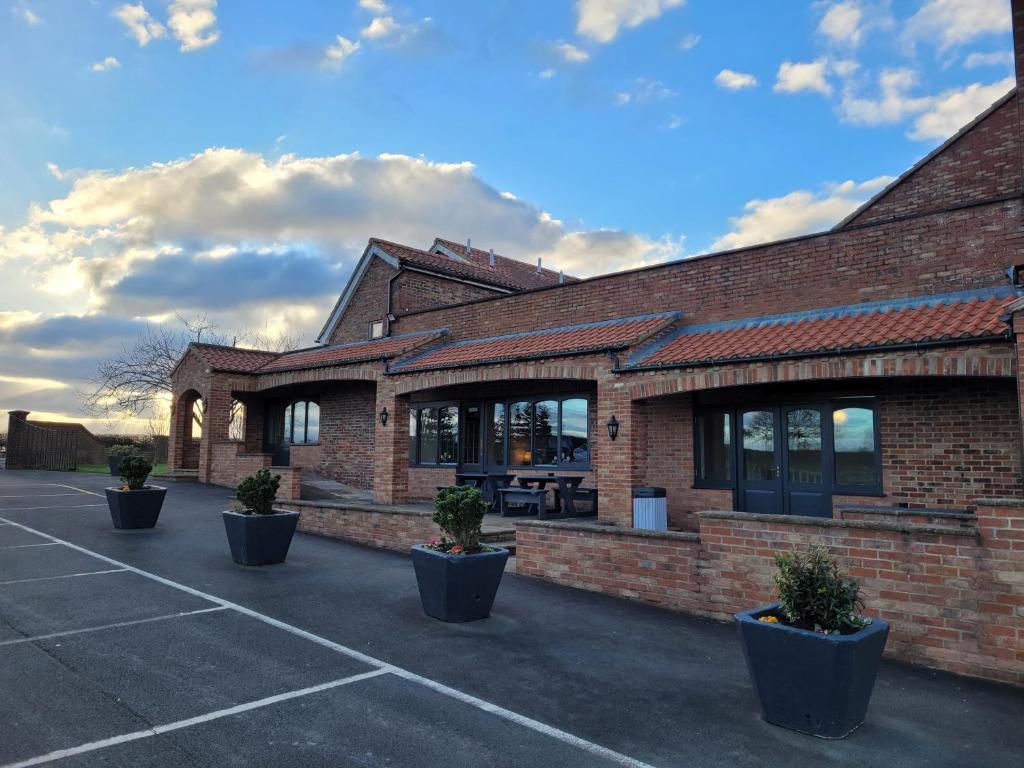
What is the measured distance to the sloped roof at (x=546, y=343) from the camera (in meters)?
11.5

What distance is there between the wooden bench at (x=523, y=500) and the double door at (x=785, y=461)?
341 centimetres

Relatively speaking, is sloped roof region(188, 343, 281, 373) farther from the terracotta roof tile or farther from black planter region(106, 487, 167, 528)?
black planter region(106, 487, 167, 528)

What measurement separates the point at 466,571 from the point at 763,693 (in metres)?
2.98

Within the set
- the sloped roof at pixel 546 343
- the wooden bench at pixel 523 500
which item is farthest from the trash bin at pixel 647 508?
the sloped roof at pixel 546 343

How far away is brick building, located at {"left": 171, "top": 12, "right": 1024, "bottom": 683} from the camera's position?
5.84 metres

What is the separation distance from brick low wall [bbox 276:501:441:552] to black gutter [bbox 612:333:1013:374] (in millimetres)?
3989

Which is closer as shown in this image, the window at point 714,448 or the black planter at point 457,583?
the black planter at point 457,583

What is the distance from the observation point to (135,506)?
11320mm

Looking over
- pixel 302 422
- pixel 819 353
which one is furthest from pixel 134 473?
pixel 819 353

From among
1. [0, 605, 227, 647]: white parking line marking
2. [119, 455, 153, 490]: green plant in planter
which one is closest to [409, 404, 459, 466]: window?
[119, 455, 153, 490]: green plant in planter

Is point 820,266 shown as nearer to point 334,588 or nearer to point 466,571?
point 466,571

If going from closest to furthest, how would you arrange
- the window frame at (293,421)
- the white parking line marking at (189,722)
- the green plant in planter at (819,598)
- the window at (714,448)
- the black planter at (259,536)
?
the white parking line marking at (189,722) → the green plant in planter at (819,598) → the black planter at (259,536) → the window at (714,448) → the window frame at (293,421)

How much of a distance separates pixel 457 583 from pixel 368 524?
16.4 ft

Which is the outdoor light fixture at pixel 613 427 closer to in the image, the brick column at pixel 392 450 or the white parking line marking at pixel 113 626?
the brick column at pixel 392 450
